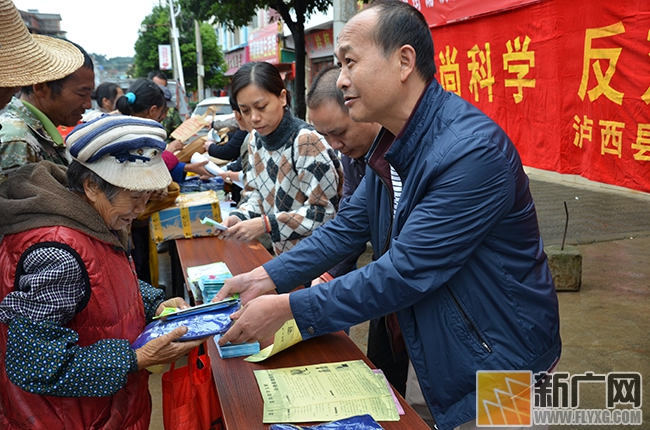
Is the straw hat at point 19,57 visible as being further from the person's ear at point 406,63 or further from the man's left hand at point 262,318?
the person's ear at point 406,63

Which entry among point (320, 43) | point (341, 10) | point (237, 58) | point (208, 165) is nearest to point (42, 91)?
point (208, 165)

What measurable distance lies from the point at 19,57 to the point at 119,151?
0.56 meters

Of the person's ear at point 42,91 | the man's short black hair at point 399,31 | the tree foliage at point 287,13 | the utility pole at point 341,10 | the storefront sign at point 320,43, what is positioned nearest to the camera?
the man's short black hair at point 399,31

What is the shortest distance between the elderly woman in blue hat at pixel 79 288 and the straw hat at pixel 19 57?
0.31 meters

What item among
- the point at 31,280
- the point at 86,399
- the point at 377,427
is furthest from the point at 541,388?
the point at 31,280

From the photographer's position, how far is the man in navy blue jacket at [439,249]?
136 cm

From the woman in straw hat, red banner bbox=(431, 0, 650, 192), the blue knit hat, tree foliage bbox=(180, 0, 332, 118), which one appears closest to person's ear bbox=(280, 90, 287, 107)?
the woman in straw hat

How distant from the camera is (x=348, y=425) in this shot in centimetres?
136

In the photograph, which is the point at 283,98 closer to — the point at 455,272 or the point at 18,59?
the point at 18,59

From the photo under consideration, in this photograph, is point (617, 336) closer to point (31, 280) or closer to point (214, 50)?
point (31, 280)

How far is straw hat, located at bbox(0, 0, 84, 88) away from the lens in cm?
169

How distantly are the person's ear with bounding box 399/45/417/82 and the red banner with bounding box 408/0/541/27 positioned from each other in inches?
95.7

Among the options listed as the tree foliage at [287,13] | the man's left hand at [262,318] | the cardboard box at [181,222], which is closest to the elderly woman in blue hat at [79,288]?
the man's left hand at [262,318]

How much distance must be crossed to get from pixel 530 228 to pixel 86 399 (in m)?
1.32
